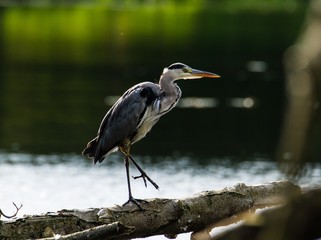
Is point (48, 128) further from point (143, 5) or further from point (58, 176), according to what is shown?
point (143, 5)

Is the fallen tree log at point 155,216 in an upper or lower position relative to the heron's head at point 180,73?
lower

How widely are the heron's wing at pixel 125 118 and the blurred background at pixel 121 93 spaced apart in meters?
4.21

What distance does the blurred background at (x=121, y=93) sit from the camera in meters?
19.3

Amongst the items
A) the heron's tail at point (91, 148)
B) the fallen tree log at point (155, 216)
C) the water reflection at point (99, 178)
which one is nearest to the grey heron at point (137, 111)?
the heron's tail at point (91, 148)

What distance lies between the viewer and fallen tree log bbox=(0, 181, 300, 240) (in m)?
6.80

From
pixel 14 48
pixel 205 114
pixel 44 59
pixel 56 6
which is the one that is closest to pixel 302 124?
pixel 205 114

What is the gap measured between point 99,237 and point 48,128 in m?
21.1

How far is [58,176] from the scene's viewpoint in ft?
64.2

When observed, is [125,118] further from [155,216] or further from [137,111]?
[155,216]

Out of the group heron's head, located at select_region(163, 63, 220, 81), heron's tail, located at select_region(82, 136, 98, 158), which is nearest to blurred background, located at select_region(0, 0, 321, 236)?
heron's head, located at select_region(163, 63, 220, 81)

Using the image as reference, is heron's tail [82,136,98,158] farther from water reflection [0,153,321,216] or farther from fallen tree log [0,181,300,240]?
water reflection [0,153,321,216]

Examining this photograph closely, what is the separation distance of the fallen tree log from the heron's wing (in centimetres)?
138

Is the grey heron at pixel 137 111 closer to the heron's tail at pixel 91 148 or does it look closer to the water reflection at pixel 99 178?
the heron's tail at pixel 91 148

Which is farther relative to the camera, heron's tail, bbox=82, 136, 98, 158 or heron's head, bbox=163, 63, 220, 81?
heron's tail, bbox=82, 136, 98, 158
